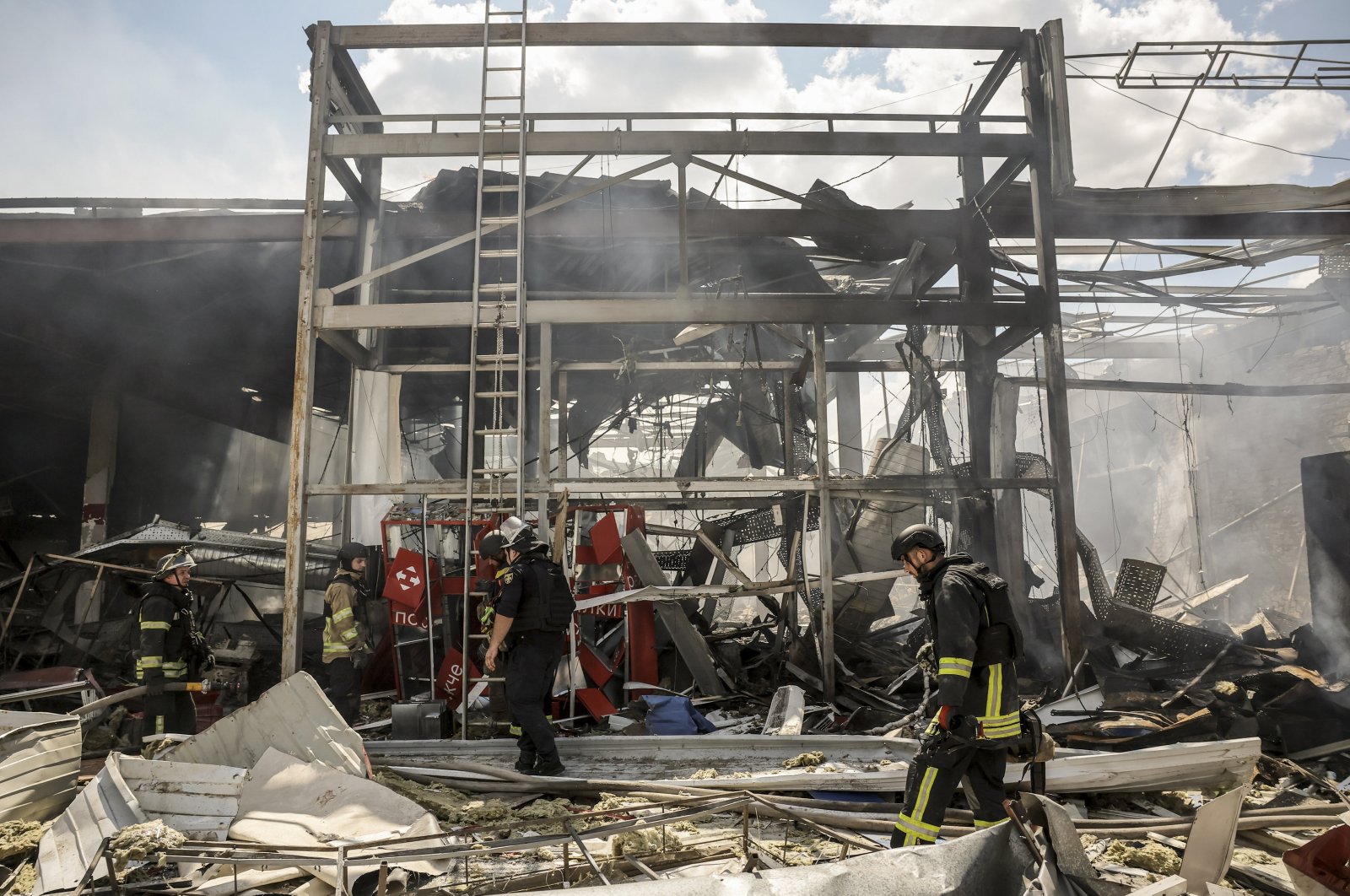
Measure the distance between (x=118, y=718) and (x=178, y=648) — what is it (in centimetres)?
205

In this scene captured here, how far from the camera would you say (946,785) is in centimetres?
429

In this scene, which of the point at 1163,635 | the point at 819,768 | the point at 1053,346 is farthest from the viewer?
the point at 1053,346

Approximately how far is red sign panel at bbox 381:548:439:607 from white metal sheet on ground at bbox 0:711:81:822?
153 inches

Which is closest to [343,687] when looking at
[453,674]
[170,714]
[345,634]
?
[345,634]

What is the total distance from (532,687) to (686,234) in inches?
211

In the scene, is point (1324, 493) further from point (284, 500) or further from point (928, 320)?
point (284, 500)

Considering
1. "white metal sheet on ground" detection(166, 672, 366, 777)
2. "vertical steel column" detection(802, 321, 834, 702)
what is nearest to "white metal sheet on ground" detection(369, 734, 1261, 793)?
"white metal sheet on ground" detection(166, 672, 366, 777)

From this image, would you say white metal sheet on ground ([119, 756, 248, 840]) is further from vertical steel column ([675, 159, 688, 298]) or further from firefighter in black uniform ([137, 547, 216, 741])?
vertical steel column ([675, 159, 688, 298])

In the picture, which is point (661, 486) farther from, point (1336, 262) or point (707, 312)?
point (1336, 262)

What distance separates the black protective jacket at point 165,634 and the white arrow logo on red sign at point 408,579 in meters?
2.27

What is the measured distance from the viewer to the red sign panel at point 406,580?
355 inches

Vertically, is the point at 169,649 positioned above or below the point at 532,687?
above

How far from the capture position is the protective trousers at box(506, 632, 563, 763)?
6.23 m

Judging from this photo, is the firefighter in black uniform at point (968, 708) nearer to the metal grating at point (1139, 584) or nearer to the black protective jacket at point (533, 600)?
the black protective jacket at point (533, 600)
